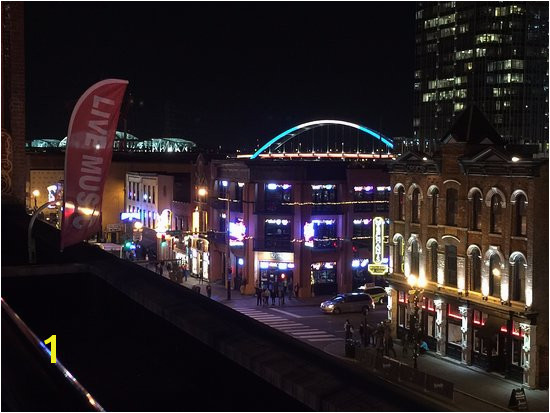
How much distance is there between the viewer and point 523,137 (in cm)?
17375

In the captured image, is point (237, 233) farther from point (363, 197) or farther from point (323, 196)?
point (363, 197)

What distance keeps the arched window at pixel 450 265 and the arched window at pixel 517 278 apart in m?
4.22

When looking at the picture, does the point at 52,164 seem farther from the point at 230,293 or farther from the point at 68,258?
the point at 68,258

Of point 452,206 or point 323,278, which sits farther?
point 323,278

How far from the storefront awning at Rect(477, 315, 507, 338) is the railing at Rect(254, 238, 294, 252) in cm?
2297

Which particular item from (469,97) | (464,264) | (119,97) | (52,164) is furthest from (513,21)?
(119,97)

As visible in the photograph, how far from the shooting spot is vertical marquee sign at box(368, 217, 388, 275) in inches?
1699

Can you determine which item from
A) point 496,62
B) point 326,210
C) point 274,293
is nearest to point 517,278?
point 274,293

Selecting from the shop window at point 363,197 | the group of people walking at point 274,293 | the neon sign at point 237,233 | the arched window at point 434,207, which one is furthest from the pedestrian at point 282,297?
the arched window at point 434,207

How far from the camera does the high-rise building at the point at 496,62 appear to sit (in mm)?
168375

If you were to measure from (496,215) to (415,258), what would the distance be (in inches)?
266

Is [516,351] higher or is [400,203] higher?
[400,203]

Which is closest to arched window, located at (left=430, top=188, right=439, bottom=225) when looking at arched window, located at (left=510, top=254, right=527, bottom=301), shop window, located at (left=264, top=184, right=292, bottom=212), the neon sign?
arched window, located at (left=510, top=254, right=527, bottom=301)

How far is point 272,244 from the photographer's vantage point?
5744 centimetres
